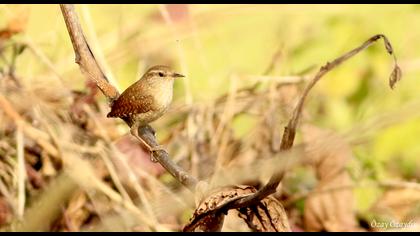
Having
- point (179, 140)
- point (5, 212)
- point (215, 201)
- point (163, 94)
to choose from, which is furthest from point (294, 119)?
point (179, 140)

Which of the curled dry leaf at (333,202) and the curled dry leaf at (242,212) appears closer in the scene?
the curled dry leaf at (242,212)

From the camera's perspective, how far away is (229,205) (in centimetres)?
217

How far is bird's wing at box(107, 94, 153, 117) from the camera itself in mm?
3148

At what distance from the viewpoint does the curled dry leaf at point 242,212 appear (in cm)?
224

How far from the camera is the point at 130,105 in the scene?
319cm

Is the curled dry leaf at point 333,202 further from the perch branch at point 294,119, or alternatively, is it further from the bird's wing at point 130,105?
the perch branch at point 294,119

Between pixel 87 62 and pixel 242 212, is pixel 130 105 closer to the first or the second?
pixel 87 62

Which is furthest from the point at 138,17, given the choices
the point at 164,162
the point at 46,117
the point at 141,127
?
the point at 164,162

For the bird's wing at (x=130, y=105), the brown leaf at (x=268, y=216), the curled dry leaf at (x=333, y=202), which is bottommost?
the curled dry leaf at (x=333, y=202)

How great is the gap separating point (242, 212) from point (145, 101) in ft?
3.47

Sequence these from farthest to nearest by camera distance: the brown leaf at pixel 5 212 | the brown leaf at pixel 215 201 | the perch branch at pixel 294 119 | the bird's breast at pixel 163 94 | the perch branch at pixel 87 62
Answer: the brown leaf at pixel 5 212
the bird's breast at pixel 163 94
the perch branch at pixel 87 62
the brown leaf at pixel 215 201
the perch branch at pixel 294 119

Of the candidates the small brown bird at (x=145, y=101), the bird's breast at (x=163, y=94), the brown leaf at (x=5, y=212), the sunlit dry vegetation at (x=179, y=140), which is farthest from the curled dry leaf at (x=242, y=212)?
the brown leaf at (x=5, y=212)

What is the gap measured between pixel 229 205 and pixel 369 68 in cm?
369

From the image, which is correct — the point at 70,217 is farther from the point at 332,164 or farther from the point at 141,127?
the point at 332,164
